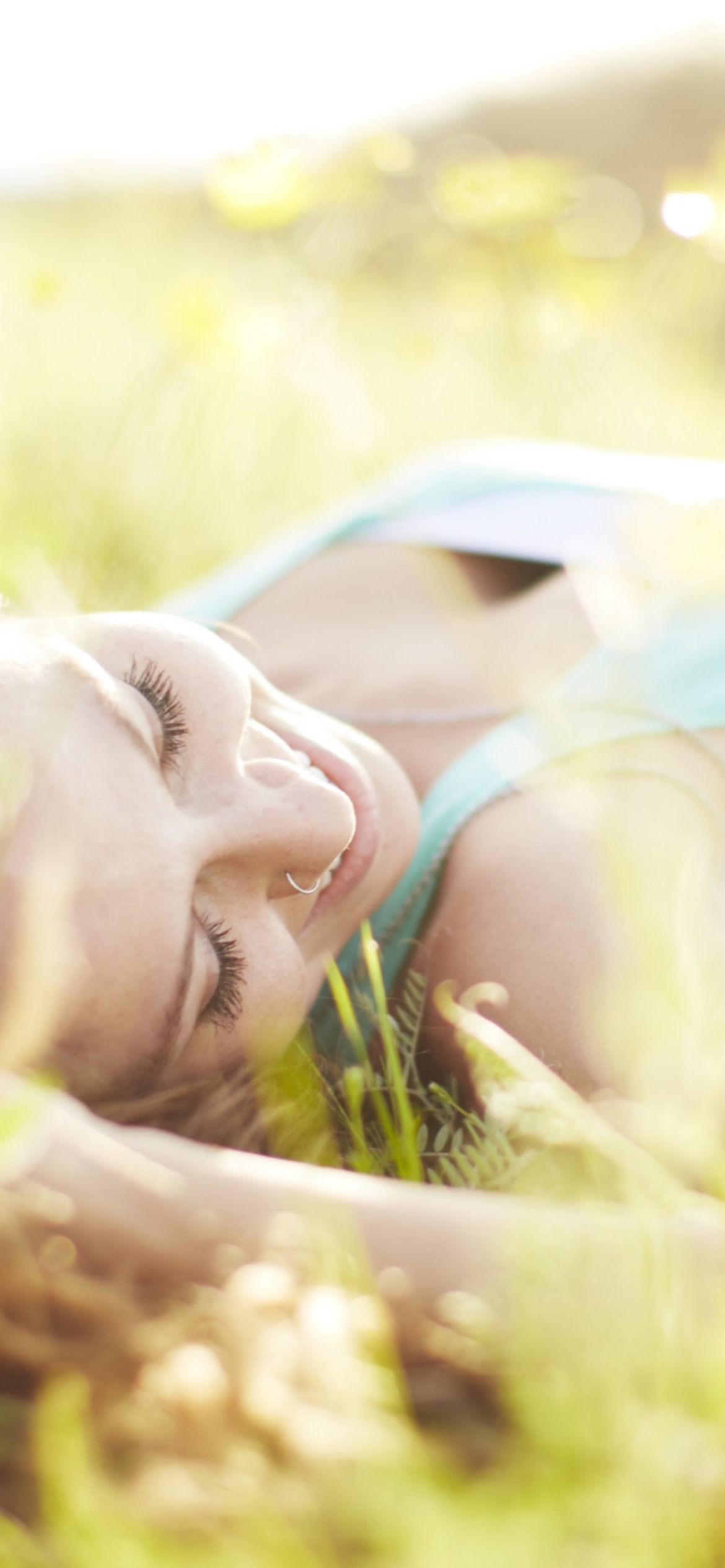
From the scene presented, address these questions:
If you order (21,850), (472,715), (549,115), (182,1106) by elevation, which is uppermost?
(549,115)

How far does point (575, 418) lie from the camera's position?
113 inches

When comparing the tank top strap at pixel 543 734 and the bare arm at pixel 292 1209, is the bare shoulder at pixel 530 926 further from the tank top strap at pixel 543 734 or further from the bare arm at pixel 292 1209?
the bare arm at pixel 292 1209

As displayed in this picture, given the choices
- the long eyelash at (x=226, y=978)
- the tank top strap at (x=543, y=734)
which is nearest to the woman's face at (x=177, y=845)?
the long eyelash at (x=226, y=978)

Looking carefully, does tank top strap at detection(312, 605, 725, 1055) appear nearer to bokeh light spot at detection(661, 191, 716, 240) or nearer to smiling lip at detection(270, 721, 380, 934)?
smiling lip at detection(270, 721, 380, 934)

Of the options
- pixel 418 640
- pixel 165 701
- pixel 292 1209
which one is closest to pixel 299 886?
pixel 165 701

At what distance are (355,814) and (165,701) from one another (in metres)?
0.28

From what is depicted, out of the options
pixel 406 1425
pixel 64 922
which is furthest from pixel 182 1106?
pixel 406 1425

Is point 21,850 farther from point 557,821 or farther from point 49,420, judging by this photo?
point 49,420

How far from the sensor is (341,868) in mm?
1251

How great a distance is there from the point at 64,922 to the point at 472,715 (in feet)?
2.67

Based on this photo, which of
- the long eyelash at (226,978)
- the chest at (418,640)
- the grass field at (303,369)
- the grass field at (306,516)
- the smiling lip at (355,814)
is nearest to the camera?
the grass field at (306,516)

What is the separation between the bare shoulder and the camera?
1.08 metres

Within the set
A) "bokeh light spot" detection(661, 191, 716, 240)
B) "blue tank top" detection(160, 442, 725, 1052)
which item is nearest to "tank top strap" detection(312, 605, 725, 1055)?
"blue tank top" detection(160, 442, 725, 1052)

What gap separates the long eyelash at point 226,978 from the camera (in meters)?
1.03
